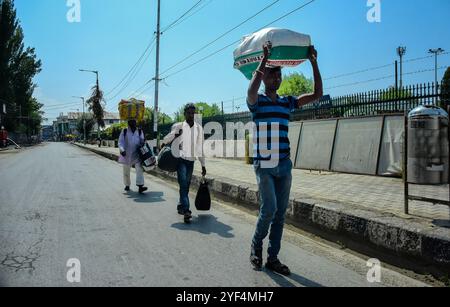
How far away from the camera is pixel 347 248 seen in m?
4.81

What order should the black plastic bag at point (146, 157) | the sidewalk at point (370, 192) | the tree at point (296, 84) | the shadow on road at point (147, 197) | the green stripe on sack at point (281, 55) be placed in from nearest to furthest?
the green stripe on sack at point (281, 55)
the sidewalk at point (370, 192)
the shadow on road at point (147, 197)
the black plastic bag at point (146, 157)
the tree at point (296, 84)

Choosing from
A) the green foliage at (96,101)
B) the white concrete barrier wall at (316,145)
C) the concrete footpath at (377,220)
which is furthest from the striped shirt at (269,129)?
the green foliage at (96,101)

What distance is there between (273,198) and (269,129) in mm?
650

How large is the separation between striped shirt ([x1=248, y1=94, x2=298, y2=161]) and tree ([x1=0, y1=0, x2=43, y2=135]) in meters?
54.2

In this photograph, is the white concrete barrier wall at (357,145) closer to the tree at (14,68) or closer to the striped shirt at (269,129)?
the striped shirt at (269,129)

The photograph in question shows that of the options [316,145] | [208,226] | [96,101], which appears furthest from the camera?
[96,101]

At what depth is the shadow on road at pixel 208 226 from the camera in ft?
18.0

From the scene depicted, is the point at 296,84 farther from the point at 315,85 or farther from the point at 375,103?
the point at 315,85

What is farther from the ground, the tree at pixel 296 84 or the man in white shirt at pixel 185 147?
the tree at pixel 296 84

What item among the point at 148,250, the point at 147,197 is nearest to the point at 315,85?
Answer: the point at 148,250

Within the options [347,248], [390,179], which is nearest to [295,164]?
[390,179]

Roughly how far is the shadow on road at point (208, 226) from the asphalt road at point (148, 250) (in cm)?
1

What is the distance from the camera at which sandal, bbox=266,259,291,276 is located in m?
3.76

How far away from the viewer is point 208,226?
5891mm
